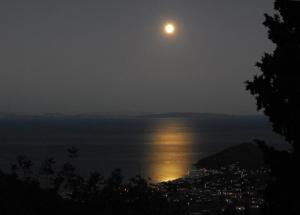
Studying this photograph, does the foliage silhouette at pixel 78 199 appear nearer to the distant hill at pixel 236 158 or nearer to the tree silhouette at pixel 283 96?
the tree silhouette at pixel 283 96

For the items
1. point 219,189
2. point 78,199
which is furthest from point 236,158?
point 78,199

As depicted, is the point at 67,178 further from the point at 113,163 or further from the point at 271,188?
the point at 113,163

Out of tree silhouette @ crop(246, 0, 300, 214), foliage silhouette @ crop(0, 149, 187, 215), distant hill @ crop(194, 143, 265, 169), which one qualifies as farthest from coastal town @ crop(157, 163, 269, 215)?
tree silhouette @ crop(246, 0, 300, 214)

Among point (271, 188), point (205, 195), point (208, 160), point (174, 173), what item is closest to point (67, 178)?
point (205, 195)

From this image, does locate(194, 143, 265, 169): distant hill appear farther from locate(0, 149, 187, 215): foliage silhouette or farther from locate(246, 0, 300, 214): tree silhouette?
locate(246, 0, 300, 214): tree silhouette

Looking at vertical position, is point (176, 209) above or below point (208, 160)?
below

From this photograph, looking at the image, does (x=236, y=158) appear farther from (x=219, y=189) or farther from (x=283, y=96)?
(x=283, y=96)

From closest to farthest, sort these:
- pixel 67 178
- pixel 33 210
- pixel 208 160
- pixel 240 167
→ pixel 33 210, pixel 67 178, pixel 240 167, pixel 208 160

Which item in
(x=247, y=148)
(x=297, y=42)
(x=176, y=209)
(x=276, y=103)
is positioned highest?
(x=247, y=148)
